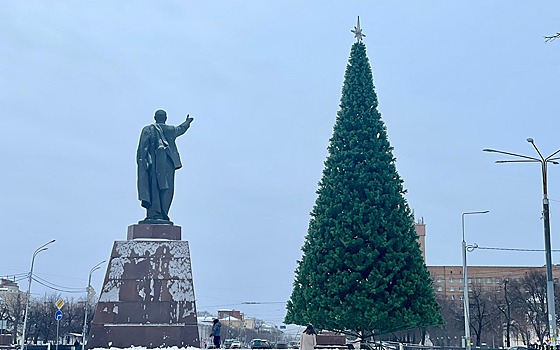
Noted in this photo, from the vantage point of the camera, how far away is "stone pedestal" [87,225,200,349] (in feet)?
57.0

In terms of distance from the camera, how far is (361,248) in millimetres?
22062

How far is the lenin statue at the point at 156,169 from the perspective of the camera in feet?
62.9

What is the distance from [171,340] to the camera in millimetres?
17391

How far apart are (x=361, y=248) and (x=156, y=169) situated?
687cm

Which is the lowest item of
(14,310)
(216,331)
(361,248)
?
(216,331)

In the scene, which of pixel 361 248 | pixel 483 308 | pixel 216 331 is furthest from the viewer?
pixel 483 308

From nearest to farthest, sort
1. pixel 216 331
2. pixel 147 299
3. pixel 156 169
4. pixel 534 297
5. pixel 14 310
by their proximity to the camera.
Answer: pixel 147 299 < pixel 156 169 < pixel 216 331 < pixel 534 297 < pixel 14 310

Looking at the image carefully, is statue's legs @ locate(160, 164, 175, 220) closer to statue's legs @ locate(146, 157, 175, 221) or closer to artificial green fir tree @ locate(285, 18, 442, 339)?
statue's legs @ locate(146, 157, 175, 221)

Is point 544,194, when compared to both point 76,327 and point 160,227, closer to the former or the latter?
point 160,227

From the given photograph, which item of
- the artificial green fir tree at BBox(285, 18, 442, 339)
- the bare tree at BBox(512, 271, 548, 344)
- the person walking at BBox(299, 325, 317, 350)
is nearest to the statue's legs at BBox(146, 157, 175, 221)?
the artificial green fir tree at BBox(285, 18, 442, 339)

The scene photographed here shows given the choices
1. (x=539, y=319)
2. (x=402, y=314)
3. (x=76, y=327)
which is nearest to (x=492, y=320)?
(x=539, y=319)

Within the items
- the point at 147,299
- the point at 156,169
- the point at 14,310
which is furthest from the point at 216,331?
the point at 14,310

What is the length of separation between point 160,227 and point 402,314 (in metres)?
8.05

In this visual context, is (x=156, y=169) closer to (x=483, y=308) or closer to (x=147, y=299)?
(x=147, y=299)
